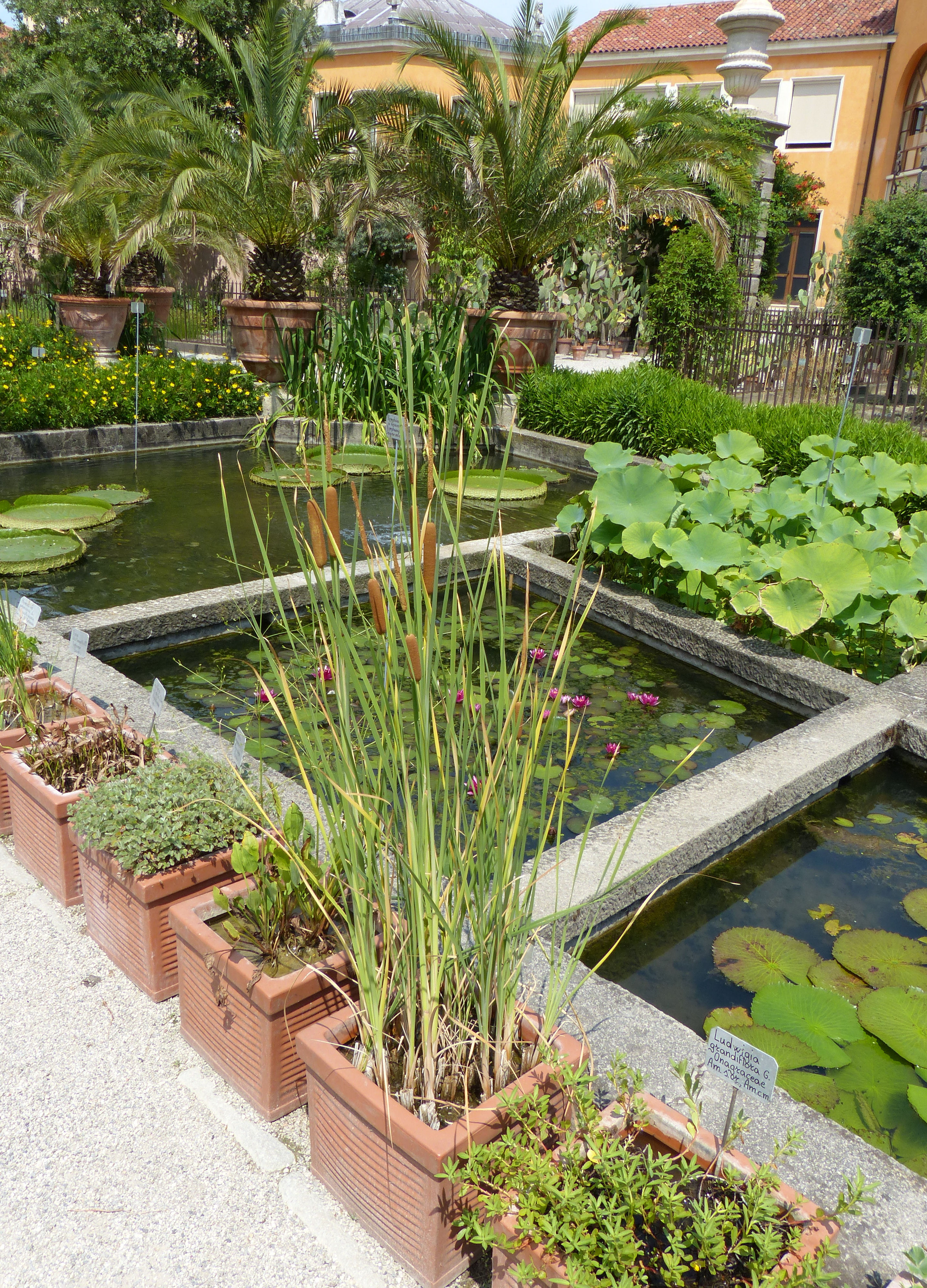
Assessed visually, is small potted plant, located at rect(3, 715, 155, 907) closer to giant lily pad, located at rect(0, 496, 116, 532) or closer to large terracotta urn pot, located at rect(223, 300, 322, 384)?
giant lily pad, located at rect(0, 496, 116, 532)

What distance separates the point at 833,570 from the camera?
11.9 feet

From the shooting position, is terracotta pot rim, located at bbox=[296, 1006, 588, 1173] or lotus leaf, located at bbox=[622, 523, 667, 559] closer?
terracotta pot rim, located at bbox=[296, 1006, 588, 1173]

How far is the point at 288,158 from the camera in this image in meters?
8.61

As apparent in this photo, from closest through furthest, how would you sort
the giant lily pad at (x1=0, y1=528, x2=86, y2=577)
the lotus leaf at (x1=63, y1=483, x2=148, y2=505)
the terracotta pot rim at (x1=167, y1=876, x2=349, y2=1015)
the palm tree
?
the terracotta pot rim at (x1=167, y1=876, x2=349, y2=1015) → the giant lily pad at (x1=0, y1=528, x2=86, y2=577) → the lotus leaf at (x1=63, y1=483, x2=148, y2=505) → the palm tree

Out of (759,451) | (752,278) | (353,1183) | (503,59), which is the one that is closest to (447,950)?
(353,1183)

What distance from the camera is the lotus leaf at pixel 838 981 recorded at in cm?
221

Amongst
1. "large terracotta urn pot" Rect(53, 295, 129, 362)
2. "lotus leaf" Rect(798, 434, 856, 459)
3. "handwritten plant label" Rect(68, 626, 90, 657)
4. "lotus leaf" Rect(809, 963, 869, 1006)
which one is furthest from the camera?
"large terracotta urn pot" Rect(53, 295, 129, 362)

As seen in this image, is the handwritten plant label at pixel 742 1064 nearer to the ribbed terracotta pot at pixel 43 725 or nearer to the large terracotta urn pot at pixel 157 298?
the ribbed terracotta pot at pixel 43 725

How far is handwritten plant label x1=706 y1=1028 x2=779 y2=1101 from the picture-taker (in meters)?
1.31

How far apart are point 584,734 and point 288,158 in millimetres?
7302

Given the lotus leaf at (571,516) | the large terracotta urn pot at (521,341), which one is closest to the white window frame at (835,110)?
the large terracotta urn pot at (521,341)

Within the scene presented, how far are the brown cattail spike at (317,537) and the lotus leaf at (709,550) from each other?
286cm

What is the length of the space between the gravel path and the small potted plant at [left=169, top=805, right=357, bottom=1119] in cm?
7

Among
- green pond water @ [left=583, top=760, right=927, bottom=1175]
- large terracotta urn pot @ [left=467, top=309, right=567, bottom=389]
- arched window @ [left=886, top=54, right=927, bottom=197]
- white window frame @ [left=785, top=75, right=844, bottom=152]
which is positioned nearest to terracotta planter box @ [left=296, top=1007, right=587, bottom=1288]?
green pond water @ [left=583, top=760, right=927, bottom=1175]
